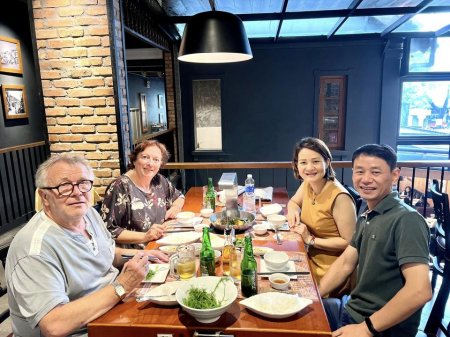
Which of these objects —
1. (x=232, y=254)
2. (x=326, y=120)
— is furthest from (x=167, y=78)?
(x=232, y=254)

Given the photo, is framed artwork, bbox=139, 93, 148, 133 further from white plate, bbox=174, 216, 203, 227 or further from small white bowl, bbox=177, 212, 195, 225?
white plate, bbox=174, 216, 203, 227

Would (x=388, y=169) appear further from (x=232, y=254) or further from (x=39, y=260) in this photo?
(x=39, y=260)

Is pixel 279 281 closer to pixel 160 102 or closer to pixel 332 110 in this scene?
pixel 332 110

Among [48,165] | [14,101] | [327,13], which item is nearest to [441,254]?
[48,165]

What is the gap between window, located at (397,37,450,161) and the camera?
628 cm

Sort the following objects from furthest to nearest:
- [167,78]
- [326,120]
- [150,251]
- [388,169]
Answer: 1. [326,120]
2. [167,78]
3. [150,251]
4. [388,169]

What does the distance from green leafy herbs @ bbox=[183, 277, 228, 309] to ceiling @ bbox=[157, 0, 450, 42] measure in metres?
3.76

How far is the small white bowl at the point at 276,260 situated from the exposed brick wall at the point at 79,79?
198 cm

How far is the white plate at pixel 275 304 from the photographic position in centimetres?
117

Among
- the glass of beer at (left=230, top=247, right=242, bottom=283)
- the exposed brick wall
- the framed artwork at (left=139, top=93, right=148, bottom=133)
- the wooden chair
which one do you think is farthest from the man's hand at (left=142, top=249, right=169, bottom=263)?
the framed artwork at (left=139, top=93, right=148, bottom=133)

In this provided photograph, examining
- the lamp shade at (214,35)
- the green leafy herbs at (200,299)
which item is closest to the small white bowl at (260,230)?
the green leafy herbs at (200,299)

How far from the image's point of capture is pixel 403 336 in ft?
4.67

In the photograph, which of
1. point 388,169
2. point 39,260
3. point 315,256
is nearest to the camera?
point 39,260

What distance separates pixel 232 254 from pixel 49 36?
262 centimetres
